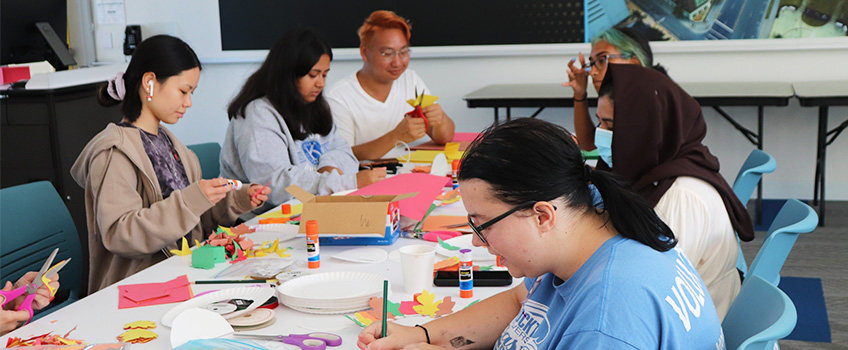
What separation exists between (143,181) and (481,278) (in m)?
1.06

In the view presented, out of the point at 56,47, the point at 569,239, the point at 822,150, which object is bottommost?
the point at 822,150

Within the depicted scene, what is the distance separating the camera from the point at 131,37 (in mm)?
5410

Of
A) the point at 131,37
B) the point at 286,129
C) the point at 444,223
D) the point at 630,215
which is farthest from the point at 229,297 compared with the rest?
the point at 131,37

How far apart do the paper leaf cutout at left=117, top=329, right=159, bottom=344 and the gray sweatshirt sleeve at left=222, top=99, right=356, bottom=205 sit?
122 cm

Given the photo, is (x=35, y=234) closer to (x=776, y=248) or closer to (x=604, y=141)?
(x=604, y=141)

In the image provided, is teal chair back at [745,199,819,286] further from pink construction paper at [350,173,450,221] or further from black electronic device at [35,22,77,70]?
black electronic device at [35,22,77,70]

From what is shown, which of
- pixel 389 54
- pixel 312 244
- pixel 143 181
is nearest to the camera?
pixel 312 244

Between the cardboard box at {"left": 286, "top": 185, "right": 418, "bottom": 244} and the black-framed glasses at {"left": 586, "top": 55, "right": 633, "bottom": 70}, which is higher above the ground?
the black-framed glasses at {"left": 586, "top": 55, "right": 633, "bottom": 70}

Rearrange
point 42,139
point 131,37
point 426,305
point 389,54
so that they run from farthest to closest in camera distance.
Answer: point 131,37, point 42,139, point 389,54, point 426,305

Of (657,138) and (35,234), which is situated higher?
(657,138)

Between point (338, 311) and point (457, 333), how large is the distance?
0.26 meters

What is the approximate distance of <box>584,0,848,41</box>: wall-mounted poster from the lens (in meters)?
4.55

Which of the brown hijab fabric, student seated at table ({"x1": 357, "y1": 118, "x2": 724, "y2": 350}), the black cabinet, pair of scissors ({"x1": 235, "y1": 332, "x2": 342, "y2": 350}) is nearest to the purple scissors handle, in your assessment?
pair of scissors ({"x1": 235, "y1": 332, "x2": 342, "y2": 350})

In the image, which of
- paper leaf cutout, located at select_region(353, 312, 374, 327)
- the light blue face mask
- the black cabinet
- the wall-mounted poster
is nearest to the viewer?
paper leaf cutout, located at select_region(353, 312, 374, 327)
